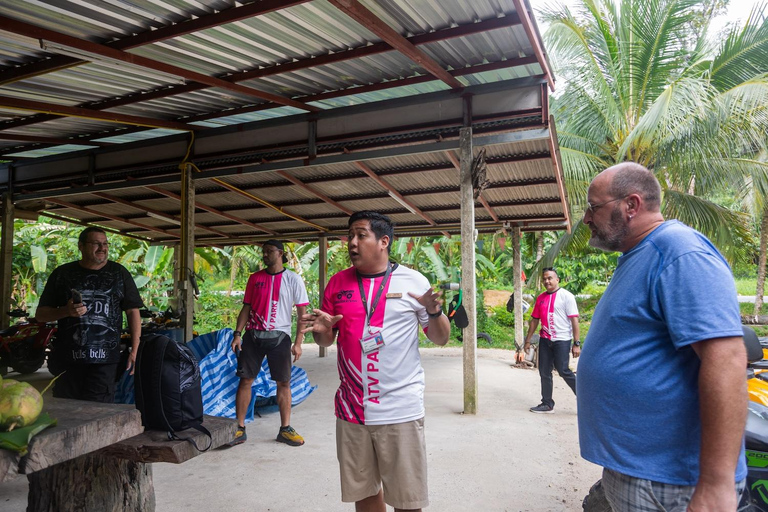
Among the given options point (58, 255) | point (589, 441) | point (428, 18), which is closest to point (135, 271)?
point (58, 255)

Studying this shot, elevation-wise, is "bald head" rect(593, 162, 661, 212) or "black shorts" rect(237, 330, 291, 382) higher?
"bald head" rect(593, 162, 661, 212)

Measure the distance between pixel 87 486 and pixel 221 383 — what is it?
3292 mm

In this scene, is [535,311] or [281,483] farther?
[535,311]

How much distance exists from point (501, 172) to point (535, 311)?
6.25 feet

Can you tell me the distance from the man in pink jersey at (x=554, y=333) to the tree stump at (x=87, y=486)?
16.5 ft

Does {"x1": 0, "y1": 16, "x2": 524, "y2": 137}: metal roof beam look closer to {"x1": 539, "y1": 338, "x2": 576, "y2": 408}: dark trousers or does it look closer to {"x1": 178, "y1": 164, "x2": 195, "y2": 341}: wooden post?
{"x1": 178, "y1": 164, "x2": 195, "y2": 341}: wooden post

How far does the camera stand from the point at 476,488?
406cm

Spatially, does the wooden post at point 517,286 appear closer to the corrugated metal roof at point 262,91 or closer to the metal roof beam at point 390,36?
the corrugated metal roof at point 262,91

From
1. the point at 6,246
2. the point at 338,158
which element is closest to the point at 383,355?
the point at 338,158

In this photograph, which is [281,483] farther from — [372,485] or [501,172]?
[501,172]

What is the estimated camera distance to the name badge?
265 cm

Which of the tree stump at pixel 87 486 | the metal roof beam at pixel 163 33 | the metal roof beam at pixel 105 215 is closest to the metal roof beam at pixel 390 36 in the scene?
the metal roof beam at pixel 163 33

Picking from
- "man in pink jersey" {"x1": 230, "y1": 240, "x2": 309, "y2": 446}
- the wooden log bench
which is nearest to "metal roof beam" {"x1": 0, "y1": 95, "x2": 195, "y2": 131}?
"man in pink jersey" {"x1": 230, "y1": 240, "x2": 309, "y2": 446}

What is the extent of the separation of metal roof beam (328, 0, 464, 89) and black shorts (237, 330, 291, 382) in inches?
111
